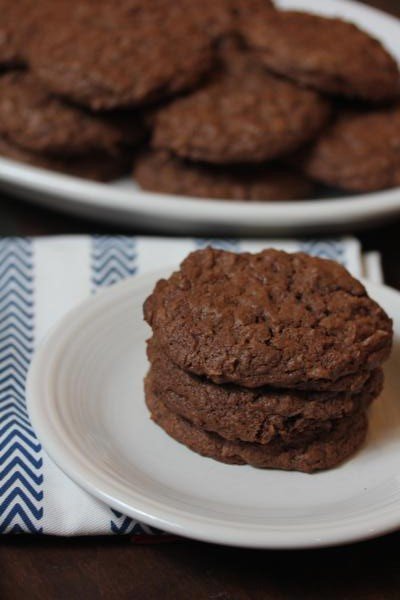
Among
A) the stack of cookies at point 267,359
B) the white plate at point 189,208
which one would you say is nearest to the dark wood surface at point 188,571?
the stack of cookies at point 267,359

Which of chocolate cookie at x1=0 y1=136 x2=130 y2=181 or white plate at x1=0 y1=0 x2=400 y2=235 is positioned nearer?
white plate at x1=0 y1=0 x2=400 y2=235

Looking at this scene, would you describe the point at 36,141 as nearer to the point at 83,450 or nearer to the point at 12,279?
the point at 12,279

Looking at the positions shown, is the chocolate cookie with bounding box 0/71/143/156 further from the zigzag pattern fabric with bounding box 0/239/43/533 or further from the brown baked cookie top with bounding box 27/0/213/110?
the zigzag pattern fabric with bounding box 0/239/43/533

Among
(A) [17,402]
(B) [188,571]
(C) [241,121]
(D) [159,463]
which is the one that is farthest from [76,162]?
(B) [188,571]

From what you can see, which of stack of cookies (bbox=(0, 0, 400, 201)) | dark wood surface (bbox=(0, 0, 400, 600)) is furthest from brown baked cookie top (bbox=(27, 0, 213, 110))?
dark wood surface (bbox=(0, 0, 400, 600))

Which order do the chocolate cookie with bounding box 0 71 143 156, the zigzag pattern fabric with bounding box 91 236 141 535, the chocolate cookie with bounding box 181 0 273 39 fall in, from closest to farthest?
1. the zigzag pattern fabric with bounding box 91 236 141 535
2. the chocolate cookie with bounding box 0 71 143 156
3. the chocolate cookie with bounding box 181 0 273 39

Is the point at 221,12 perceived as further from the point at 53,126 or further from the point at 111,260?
the point at 111,260

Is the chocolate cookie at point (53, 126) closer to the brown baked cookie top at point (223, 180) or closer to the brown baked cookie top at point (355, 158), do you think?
the brown baked cookie top at point (223, 180)
